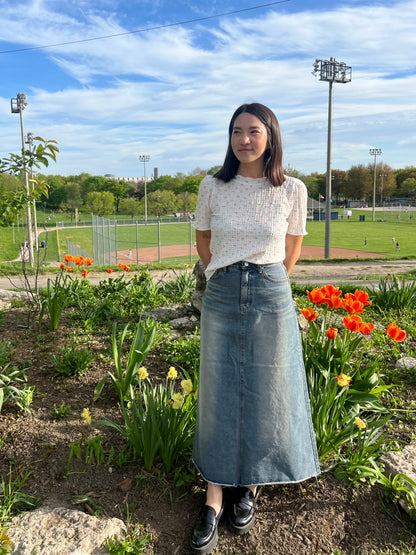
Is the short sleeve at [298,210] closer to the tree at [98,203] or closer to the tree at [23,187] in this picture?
the tree at [23,187]

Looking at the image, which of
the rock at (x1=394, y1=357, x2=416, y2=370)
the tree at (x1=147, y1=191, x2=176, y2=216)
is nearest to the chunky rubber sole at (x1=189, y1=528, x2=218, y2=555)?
the rock at (x1=394, y1=357, x2=416, y2=370)

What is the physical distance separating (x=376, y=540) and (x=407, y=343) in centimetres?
237

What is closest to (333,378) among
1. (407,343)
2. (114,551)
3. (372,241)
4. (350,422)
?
(350,422)

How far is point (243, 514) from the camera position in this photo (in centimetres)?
216

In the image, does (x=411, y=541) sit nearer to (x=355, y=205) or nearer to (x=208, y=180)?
(x=208, y=180)

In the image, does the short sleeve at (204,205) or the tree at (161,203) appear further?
the tree at (161,203)

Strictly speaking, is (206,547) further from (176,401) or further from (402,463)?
(402,463)

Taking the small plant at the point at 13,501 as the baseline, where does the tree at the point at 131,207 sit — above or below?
above

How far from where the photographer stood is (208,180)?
2.26 metres

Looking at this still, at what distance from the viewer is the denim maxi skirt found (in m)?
2.15

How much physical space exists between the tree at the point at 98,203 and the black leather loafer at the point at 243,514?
72642 millimetres

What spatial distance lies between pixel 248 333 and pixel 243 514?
2.71 ft

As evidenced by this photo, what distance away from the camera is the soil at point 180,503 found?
83.3 inches

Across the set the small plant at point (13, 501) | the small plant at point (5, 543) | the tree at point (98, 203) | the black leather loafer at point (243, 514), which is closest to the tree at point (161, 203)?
the tree at point (98, 203)
